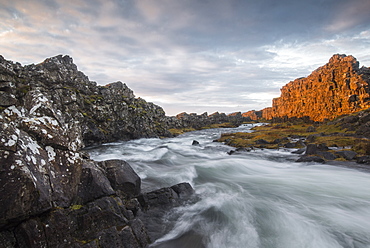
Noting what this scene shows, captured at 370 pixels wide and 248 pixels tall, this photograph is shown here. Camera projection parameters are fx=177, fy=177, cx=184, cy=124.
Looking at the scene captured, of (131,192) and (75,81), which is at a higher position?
(75,81)

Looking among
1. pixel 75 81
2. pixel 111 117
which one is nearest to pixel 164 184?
pixel 111 117

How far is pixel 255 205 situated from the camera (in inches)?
436

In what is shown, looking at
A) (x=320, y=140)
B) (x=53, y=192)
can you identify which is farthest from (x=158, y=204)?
(x=320, y=140)

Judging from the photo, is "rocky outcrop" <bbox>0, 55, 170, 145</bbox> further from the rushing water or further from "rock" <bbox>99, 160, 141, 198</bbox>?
the rushing water

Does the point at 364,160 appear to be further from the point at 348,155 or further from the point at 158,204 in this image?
the point at 158,204

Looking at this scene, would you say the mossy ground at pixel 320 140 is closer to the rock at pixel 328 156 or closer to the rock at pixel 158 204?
the rock at pixel 328 156

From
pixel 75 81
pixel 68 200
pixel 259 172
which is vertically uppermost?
pixel 75 81

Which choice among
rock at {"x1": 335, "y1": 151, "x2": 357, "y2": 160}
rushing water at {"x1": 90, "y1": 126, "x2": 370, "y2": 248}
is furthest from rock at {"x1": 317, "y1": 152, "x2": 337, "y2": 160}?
rushing water at {"x1": 90, "y1": 126, "x2": 370, "y2": 248}

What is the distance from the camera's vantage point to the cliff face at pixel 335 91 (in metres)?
78.2

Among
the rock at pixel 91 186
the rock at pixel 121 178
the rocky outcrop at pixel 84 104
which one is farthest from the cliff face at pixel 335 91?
the rock at pixel 91 186

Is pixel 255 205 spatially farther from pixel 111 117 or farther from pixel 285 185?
pixel 111 117

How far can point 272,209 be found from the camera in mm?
10609

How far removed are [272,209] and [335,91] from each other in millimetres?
110524

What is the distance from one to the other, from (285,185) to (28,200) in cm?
1598
